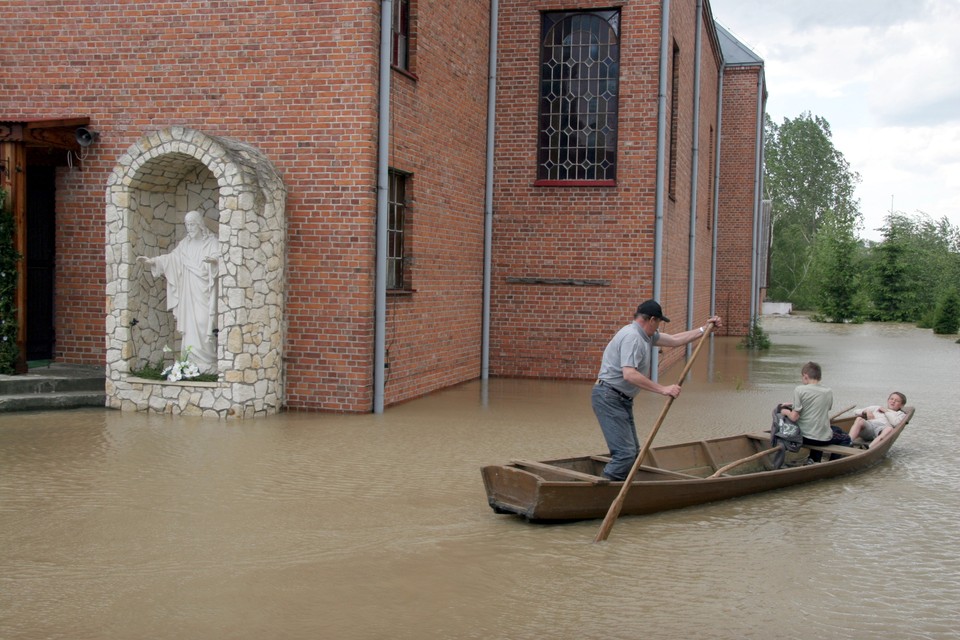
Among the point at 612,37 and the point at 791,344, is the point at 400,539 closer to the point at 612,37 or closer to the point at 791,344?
the point at 612,37

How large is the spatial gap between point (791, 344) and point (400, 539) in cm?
2463

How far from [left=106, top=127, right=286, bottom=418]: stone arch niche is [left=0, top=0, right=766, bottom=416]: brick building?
3cm

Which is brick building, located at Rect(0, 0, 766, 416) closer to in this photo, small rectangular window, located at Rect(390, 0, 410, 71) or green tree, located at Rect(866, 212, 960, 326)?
small rectangular window, located at Rect(390, 0, 410, 71)

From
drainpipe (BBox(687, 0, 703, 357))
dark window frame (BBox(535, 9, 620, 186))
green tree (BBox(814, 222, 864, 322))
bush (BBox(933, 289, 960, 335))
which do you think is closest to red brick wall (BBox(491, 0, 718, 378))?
dark window frame (BBox(535, 9, 620, 186))

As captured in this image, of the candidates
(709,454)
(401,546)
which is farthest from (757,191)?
(401,546)

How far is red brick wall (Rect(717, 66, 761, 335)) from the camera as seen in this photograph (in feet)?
107

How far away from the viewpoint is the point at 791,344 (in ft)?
96.8

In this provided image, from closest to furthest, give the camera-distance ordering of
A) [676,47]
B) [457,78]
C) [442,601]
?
[442,601], [457,78], [676,47]

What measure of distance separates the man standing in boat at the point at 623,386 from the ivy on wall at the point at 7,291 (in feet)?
26.2

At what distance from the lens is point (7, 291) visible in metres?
12.3

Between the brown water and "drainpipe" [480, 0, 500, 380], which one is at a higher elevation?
"drainpipe" [480, 0, 500, 380]

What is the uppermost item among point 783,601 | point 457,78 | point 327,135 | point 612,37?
point 612,37

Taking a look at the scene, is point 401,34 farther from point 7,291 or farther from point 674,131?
point 674,131

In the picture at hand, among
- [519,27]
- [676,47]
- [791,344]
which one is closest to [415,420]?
[519,27]
